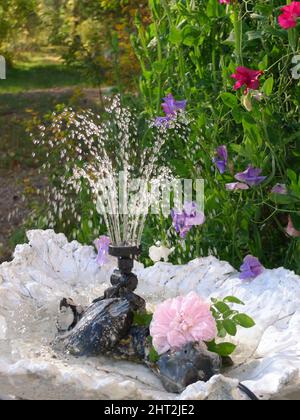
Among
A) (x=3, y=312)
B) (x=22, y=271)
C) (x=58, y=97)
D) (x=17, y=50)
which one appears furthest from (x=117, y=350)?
(x=17, y=50)

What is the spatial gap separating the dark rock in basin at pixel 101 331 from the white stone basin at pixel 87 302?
0.04m

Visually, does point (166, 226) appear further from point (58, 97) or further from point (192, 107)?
point (58, 97)

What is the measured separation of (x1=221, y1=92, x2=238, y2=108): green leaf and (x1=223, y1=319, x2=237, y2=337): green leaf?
842mm

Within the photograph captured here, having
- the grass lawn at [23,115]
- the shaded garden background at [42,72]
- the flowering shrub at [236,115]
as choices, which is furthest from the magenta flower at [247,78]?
the shaded garden background at [42,72]

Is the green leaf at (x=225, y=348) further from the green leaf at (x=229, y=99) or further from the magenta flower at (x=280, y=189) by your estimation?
the green leaf at (x=229, y=99)

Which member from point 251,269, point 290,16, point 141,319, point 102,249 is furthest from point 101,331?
point 290,16

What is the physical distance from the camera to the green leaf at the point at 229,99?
2.82m

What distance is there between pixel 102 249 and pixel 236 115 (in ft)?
2.01

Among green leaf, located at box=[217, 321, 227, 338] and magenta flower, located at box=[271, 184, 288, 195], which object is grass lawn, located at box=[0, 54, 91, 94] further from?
green leaf, located at box=[217, 321, 227, 338]

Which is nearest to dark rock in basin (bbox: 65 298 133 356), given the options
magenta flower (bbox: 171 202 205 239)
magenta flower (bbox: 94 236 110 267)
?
magenta flower (bbox: 94 236 110 267)

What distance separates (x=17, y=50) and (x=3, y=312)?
7.45 meters

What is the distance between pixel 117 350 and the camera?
92.7 inches

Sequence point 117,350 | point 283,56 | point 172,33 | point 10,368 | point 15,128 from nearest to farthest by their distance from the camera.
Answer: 1. point 10,368
2. point 117,350
3. point 283,56
4. point 172,33
5. point 15,128

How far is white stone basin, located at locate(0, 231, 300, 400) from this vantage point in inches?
77.9
